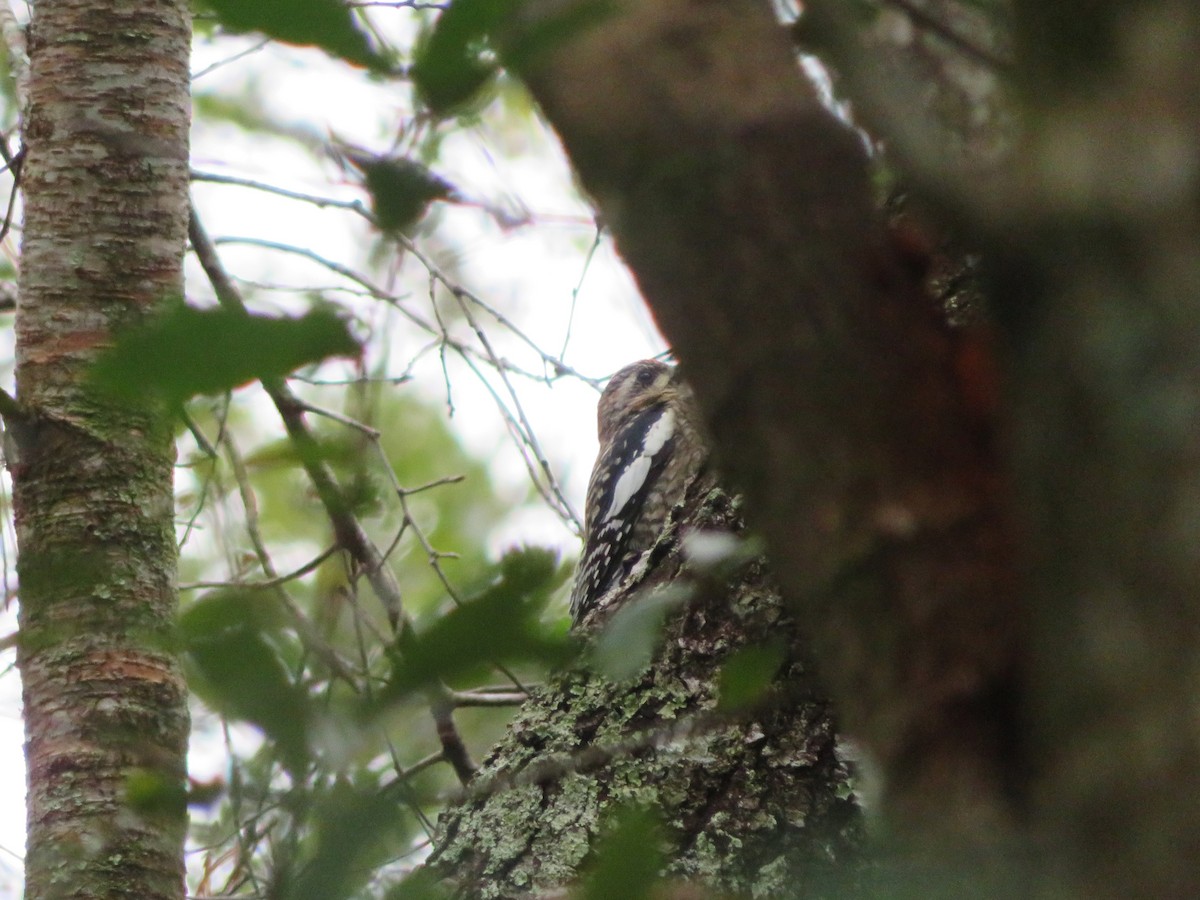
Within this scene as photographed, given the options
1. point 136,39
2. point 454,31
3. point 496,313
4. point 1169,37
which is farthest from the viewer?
point 496,313

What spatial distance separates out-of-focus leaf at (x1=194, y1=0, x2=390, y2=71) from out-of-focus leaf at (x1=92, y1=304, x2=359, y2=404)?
149mm

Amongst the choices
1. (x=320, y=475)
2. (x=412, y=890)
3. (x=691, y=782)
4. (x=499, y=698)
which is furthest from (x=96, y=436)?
(x=412, y=890)

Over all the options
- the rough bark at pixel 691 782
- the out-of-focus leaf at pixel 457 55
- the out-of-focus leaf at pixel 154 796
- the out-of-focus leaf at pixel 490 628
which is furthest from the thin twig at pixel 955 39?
the rough bark at pixel 691 782

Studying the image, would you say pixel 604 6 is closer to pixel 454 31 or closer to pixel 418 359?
pixel 454 31

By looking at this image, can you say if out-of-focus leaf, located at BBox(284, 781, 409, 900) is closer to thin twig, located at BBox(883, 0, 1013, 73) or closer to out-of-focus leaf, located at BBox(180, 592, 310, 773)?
out-of-focus leaf, located at BBox(180, 592, 310, 773)

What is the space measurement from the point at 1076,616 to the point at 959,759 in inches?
3.9

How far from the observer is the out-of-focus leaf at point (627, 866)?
0.63 meters

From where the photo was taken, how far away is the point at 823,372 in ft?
2.09

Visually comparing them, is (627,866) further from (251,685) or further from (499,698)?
(499,698)

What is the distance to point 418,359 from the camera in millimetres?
3350

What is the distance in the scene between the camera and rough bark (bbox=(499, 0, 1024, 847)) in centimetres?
60

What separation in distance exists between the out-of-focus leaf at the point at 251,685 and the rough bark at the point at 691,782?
96 cm

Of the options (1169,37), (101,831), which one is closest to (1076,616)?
(1169,37)

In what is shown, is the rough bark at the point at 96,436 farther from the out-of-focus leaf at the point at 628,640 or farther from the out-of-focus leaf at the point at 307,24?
the out-of-focus leaf at the point at 307,24
